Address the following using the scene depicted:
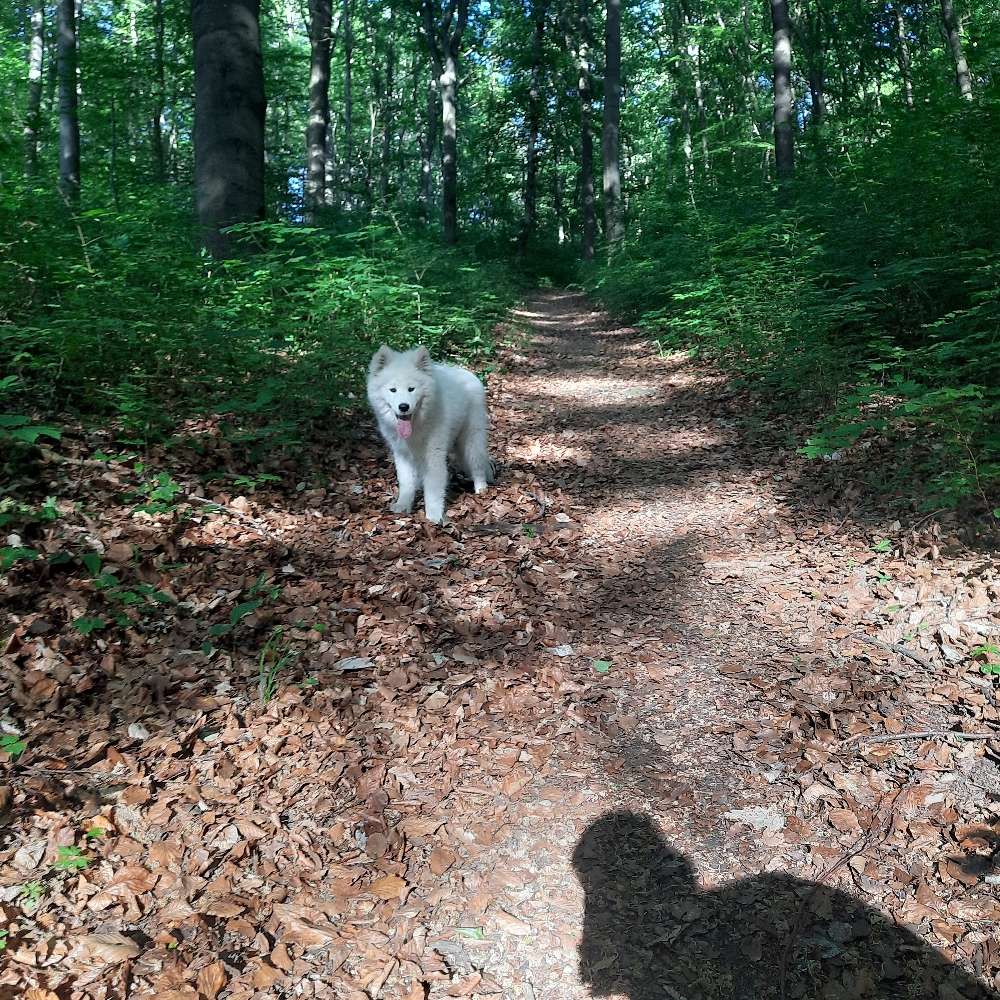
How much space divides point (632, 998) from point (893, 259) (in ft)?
27.9

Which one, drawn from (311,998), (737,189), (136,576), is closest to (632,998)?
(311,998)

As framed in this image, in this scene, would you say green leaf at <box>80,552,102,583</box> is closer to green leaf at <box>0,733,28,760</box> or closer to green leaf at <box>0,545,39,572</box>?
green leaf at <box>0,545,39,572</box>

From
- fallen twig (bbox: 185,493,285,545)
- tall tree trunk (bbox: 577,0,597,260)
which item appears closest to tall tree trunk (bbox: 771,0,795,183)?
tall tree trunk (bbox: 577,0,597,260)

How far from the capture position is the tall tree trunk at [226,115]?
8.03 meters

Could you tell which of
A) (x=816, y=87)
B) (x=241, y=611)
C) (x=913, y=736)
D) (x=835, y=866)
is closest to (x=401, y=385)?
(x=241, y=611)

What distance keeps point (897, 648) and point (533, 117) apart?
1049 inches

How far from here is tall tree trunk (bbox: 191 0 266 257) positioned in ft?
26.3

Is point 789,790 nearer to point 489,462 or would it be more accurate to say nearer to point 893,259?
point 489,462

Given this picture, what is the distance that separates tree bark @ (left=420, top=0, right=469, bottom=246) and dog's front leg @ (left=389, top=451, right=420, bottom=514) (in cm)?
1448

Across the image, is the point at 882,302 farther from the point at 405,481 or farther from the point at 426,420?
the point at 405,481

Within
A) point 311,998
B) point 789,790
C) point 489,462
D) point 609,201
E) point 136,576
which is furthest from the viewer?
point 609,201

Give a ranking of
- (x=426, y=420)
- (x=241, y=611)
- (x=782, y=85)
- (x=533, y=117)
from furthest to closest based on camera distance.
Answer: (x=533, y=117) < (x=782, y=85) < (x=426, y=420) < (x=241, y=611)

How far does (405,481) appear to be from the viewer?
17.8 feet

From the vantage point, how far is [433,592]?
438 cm
